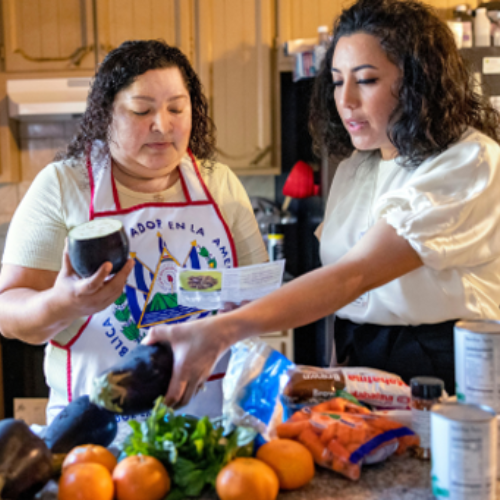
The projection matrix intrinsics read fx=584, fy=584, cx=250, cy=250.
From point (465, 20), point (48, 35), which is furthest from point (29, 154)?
point (465, 20)

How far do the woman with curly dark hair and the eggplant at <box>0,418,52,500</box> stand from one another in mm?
404

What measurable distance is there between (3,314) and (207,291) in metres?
0.41

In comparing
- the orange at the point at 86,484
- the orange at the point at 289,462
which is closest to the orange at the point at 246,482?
the orange at the point at 289,462

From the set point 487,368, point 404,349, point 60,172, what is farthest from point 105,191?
point 487,368

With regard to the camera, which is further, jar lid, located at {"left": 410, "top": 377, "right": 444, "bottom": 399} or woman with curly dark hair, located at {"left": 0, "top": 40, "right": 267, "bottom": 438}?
woman with curly dark hair, located at {"left": 0, "top": 40, "right": 267, "bottom": 438}

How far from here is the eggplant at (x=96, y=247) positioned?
3.01 feet

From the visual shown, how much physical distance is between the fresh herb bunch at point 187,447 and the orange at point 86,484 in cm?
6

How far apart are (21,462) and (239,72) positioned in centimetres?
240

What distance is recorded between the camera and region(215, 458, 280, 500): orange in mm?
668

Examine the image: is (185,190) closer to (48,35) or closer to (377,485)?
(377,485)

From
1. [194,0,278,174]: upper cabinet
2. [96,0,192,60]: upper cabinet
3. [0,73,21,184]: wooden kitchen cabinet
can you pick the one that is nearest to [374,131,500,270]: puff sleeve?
[194,0,278,174]: upper cabinet

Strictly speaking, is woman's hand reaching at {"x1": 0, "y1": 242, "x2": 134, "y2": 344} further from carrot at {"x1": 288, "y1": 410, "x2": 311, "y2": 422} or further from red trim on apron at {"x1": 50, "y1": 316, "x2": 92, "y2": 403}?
carrot at {"x1": 288, "y1": 410, "x2": 311, "y2": 422}

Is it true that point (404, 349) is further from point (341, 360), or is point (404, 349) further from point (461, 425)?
point (461, 425)

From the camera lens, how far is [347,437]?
2.54 feet
